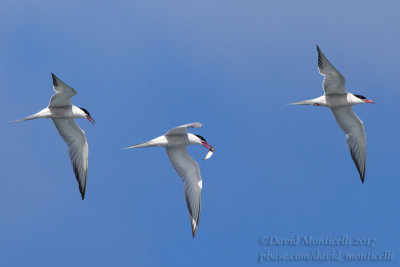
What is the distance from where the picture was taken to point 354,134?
62.3ft

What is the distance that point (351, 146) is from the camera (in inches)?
747

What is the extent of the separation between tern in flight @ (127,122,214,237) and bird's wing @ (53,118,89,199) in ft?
5.96

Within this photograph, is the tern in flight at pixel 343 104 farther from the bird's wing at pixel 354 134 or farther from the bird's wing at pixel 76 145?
the bird's wing at pixel 76 145

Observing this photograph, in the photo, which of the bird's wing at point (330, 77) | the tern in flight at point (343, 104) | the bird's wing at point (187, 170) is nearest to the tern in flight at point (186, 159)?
the bird's wing at point (187, 170)

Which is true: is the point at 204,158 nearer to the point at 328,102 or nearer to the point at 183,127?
the point at 183,127

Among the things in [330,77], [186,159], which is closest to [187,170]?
[186,159]

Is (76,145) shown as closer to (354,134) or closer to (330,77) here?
(330,77)

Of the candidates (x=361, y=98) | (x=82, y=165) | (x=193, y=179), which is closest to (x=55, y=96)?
(x=82, y=165)

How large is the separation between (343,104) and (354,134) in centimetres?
101

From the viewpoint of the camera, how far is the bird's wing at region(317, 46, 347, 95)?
17.5 meters

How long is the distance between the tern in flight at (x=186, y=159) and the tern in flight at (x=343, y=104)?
2537 millimetres

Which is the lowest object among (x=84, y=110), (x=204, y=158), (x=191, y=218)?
(x=191, y=218)

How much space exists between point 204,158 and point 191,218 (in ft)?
5.02

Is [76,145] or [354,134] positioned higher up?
[76,145]
